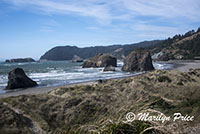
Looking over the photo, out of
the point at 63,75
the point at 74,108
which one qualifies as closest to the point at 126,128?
the point at 74,108

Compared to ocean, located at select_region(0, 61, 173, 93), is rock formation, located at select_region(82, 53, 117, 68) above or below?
above

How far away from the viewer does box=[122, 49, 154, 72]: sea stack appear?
59094 millimetres

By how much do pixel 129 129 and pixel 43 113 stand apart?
10889 millimetres

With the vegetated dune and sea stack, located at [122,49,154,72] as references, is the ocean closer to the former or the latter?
sea stack, located at [122,49,154,72]

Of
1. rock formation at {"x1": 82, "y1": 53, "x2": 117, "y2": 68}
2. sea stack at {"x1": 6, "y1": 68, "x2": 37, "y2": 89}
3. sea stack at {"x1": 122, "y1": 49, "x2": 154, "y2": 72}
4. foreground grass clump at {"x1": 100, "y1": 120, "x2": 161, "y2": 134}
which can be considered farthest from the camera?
rock formation at {"x1": 82, "y1": 53, "x2": 117, "y2": 68}

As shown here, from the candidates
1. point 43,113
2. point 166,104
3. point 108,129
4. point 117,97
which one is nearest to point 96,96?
point 117,97

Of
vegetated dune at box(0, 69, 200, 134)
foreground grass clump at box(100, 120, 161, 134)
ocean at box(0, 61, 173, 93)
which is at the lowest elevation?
ocean at box(0, 61, 173, 93)

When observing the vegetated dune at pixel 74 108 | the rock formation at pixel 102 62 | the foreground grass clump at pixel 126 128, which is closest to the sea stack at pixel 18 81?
the vegetated dune at pixel 74 108

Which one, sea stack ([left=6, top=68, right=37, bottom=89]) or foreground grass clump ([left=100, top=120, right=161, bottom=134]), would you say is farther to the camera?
sea stack ([left=6, top=68, right=37, bottom=89])

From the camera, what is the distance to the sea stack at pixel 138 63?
59094 mm

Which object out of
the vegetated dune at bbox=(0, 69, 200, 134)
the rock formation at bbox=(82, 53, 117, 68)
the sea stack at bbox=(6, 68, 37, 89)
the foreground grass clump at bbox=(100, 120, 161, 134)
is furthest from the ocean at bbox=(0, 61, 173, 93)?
the foreground grass clump at bbox=(100, 120, 161, 134)

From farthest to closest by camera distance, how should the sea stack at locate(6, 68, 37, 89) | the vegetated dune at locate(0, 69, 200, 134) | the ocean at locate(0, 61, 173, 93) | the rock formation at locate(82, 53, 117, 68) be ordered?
the rock formation at locate(82, 53, 117, 68) → the ocean at locate(0, 61, 173, 93) → the sea stack at locate(6, 68, 37, 89) → the vegetated dune at locate(0, 69, 200, 134)

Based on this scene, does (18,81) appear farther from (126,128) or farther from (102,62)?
(102,62)

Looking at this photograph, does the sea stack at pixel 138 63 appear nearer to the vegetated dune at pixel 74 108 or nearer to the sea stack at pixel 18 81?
the sea stack at pixel 18 81
